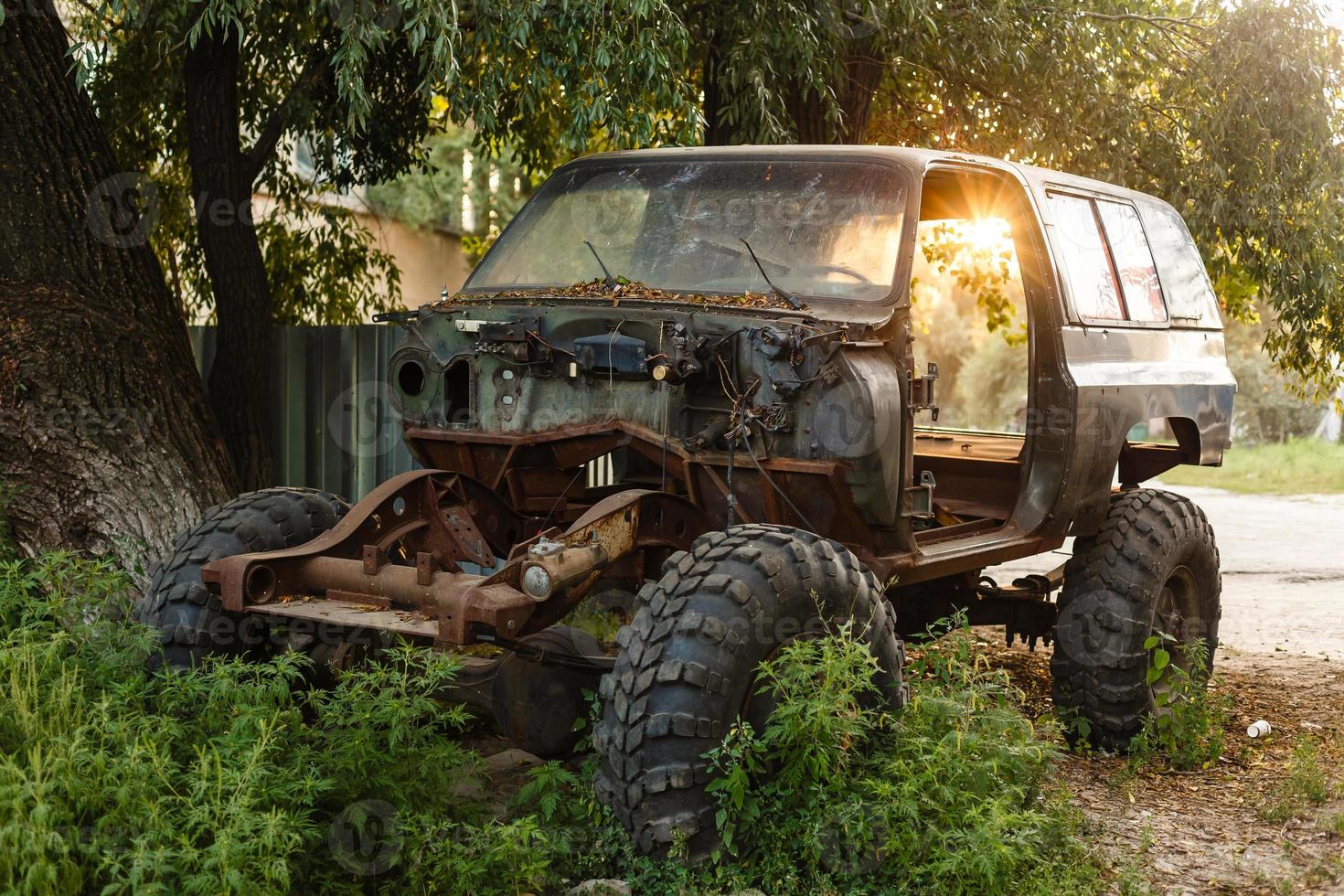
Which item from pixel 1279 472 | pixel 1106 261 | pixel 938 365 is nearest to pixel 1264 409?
pixel 1279 472

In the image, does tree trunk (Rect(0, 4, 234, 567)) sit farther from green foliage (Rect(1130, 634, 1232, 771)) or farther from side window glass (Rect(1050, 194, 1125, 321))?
green foliage (Rect(1130, 634, 1232, 771))

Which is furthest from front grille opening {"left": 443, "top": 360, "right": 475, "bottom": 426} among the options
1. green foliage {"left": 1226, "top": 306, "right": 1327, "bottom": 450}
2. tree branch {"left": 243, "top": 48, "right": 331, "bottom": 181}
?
green foliage {"left": 1226, "top": 306, "right": 1327, "bottom": 450}

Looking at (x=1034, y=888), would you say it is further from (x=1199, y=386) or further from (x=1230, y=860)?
(x=1199, y=386)

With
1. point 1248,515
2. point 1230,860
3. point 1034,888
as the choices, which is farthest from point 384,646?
point 1248,515

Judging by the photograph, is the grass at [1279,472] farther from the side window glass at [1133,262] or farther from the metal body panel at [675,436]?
the metal body panel at [675,436]

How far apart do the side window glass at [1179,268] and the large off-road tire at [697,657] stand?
3471 millimetres

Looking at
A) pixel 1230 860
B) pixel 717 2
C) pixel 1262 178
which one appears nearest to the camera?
pixel 1230 860

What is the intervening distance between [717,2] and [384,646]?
498cm

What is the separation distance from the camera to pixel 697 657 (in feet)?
14.1

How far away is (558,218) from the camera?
6.20 meters

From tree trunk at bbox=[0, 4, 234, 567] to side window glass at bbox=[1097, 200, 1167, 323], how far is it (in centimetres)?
455

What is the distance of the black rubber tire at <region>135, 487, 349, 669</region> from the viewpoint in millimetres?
5035

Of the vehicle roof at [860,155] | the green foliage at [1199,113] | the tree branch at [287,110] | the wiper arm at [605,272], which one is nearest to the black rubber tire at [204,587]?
the wiper arm at [605,272]

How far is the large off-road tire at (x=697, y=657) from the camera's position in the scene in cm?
426
